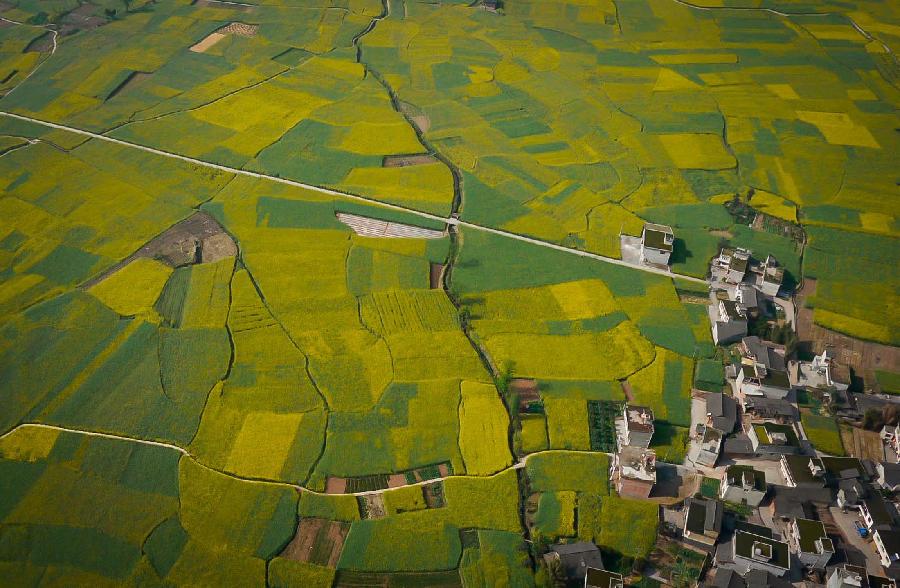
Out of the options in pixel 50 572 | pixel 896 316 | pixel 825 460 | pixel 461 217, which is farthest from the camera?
pixel 461 217

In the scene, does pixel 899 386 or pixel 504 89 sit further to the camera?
pixel 504 89

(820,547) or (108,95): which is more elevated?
(108,95)

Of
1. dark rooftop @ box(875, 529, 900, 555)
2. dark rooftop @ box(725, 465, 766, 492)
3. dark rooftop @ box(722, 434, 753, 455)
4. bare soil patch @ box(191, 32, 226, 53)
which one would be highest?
bare soil patch @ box(191, 32, 226, 53)

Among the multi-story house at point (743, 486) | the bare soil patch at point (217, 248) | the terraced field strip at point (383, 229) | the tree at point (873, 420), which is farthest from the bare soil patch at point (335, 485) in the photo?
the tree at point (873, 420)

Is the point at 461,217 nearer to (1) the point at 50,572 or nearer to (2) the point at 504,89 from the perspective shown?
(2) the point at 504,89

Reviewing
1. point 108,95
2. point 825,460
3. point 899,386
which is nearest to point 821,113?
point 899,386

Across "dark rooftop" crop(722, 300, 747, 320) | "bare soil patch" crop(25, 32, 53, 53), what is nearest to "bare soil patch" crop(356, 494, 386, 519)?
"dark rooftop" crop(722, 300, 747, 320)

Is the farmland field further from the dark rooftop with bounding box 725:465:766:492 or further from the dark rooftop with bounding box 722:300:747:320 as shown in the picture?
the dark rooftop with bounding box 725:465:766:492

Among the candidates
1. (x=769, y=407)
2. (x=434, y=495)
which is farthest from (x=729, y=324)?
(x=434, y=495)
